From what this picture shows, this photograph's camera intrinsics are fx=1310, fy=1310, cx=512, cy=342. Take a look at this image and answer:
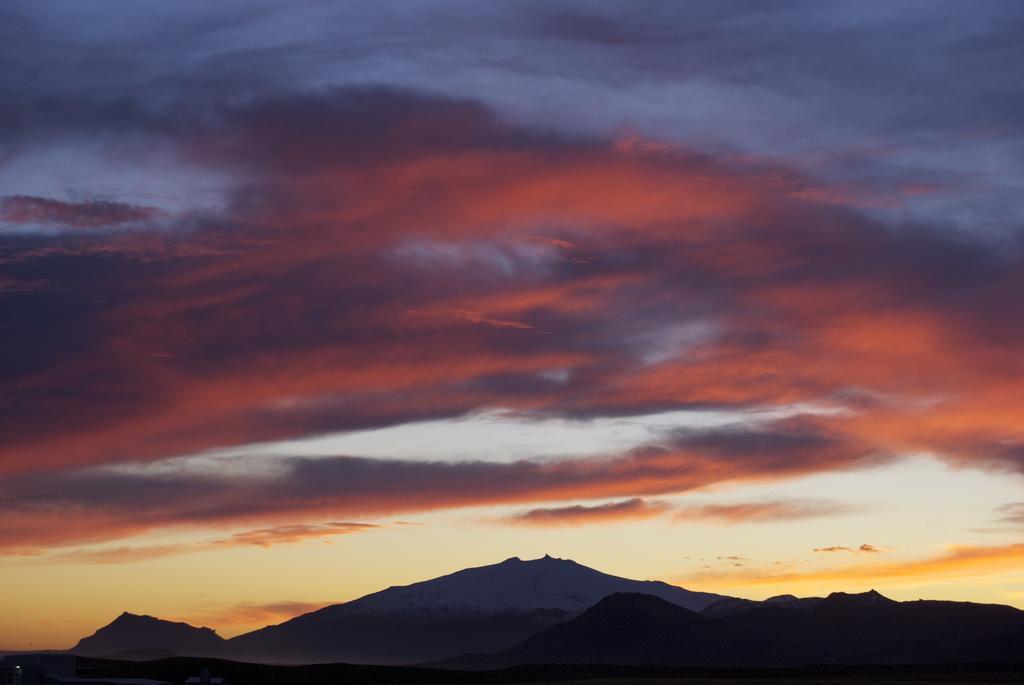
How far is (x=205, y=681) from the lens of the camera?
163 metres

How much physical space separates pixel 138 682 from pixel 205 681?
8647mm

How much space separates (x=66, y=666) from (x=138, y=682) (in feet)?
30.9

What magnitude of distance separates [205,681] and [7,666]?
77.8ft

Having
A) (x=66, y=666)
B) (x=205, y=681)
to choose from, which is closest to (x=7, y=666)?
(x=66, y=666)

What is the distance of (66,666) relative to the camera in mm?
159000

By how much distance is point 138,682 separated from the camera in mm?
157500

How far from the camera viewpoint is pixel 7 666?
151 meters

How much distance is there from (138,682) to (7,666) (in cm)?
1518

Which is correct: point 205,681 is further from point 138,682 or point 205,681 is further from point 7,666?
point 7,666

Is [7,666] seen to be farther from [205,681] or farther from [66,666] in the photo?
[205,681]

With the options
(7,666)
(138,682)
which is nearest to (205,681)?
(138,682)

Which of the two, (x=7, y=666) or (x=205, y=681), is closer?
(x=7, y=666)
